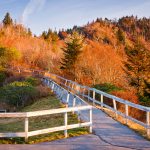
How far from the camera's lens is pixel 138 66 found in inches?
1847

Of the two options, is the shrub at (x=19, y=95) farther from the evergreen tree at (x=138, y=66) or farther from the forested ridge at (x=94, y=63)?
the evergreen tree at (x=138, y=66)

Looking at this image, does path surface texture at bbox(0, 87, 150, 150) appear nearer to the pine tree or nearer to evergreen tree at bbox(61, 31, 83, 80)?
evergreen tree at bbox(61, 31, 83, 80)

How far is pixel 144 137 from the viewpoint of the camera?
480 inches

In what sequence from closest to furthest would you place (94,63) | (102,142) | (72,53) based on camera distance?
(102,142), (94,63), (72,53)

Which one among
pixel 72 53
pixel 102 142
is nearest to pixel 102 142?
pixel 102 142

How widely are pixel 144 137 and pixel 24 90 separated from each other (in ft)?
70.2

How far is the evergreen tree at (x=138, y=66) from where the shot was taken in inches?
1792

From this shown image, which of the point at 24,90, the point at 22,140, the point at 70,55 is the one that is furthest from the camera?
the point at 70,55

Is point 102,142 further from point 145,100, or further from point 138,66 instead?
point 138,66

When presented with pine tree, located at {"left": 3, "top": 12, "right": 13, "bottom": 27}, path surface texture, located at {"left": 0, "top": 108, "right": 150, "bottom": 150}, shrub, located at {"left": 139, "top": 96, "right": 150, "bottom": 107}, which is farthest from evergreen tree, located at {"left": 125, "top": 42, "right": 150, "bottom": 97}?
pine tree, located at {"left": 3, "top": 12, "right": 13, "bottom": 27}

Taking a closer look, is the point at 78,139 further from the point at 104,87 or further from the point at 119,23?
the point at 119,23

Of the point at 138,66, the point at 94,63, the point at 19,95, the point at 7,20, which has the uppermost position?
the point at 7,20

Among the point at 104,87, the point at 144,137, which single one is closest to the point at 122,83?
the point at 104,87

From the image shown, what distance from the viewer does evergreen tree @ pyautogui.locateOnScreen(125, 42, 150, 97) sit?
45.5 metres
